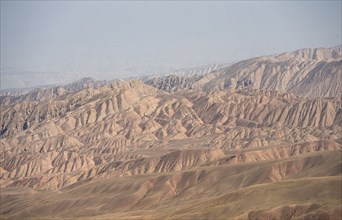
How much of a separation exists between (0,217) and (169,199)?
4745 centimetres

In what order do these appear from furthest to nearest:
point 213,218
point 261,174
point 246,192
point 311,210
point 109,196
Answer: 1. point 109,196
2. point 261,174
3. point 246,192
4. point 213,218
5. point 311,210

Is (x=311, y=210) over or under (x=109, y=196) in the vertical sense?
over

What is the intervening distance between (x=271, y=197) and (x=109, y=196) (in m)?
66.3

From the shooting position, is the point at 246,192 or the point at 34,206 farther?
the point at 34,206

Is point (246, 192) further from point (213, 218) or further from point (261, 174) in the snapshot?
point (261, 174)

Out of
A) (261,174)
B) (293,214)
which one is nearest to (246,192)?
(293,214)

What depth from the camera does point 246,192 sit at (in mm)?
130125

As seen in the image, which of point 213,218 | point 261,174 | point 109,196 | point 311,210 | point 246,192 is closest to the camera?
point 311,210

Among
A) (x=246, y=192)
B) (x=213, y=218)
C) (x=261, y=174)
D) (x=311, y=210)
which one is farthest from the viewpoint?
(x=261, y=174)

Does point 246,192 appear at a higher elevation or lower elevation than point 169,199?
higher

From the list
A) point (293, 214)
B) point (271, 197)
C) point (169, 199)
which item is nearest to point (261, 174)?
point (169, 199)

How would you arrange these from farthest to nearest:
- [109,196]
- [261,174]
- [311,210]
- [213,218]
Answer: [109,196] → [261,174] → [213,218] → [311,210]

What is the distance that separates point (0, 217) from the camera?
556ft

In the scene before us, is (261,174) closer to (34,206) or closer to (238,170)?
(238,170)
